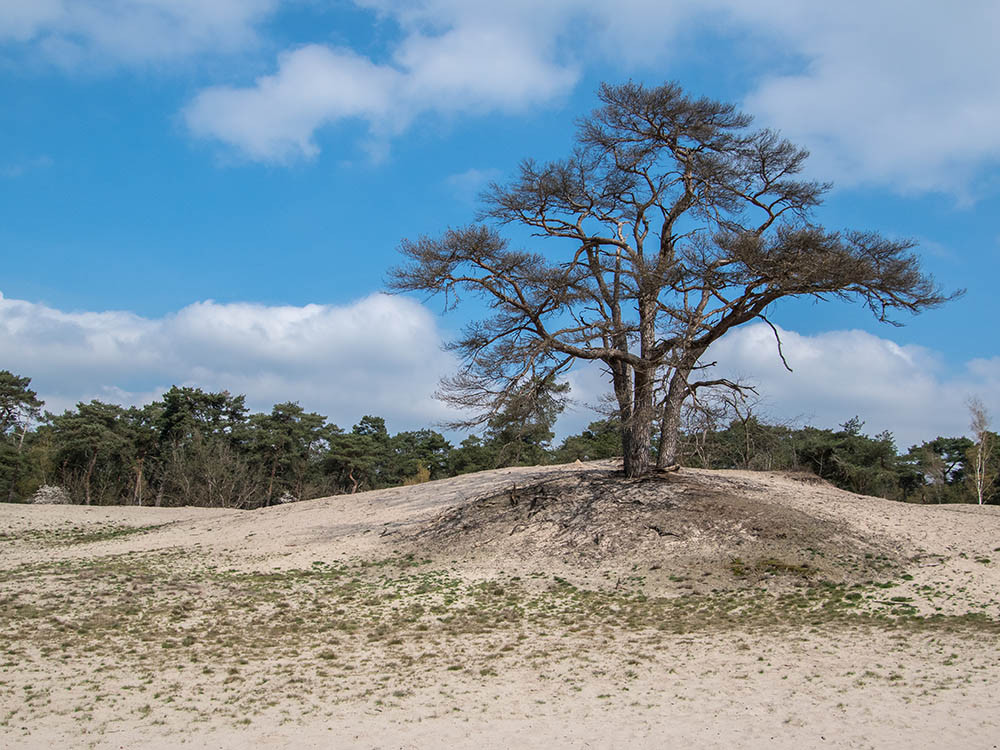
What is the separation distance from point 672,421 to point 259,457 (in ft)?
123

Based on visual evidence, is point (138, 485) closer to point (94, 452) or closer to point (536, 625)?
point (94, 452)

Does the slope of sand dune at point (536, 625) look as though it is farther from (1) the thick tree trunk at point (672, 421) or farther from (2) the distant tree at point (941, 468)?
(2) the distant tree at point (941, 468)

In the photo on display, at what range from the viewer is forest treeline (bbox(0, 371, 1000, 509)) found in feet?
136

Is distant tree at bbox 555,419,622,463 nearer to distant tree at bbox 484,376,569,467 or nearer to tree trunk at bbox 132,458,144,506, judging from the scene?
tree trunk at bbox 132,458,144,506

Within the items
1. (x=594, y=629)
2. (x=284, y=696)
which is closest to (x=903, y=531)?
(x=594, y=629)

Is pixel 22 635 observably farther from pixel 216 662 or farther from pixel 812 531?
pixel 812 531

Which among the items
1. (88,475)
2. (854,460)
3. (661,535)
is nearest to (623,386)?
(661,535)

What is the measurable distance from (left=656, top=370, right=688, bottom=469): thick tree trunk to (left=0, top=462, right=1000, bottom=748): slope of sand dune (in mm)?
561

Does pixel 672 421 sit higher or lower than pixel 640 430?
higher

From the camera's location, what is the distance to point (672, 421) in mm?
18969

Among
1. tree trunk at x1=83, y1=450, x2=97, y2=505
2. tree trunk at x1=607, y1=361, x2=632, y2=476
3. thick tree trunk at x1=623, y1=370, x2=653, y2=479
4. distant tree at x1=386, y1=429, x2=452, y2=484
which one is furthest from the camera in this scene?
distant tree at x1=386, y1=429, x2=452, y2=484

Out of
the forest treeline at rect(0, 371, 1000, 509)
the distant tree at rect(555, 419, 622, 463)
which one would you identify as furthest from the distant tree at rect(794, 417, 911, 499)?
the distant tree at rect(555, 419, 622, 463)

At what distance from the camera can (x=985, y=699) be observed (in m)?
7.93

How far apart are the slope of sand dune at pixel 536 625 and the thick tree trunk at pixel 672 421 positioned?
56cm
